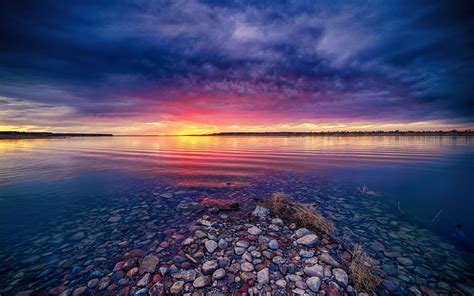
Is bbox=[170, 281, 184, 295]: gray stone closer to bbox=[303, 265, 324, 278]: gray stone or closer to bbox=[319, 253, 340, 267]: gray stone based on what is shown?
bbox=[303, 265, 324, 278]: gray stone

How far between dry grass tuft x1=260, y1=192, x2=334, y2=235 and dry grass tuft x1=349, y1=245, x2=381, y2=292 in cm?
135

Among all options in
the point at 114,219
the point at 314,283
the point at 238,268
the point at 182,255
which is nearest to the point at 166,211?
the point at 114,219

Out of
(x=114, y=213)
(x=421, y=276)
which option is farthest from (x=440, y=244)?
(x=114, y=213)

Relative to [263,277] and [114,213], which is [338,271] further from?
[114,213]

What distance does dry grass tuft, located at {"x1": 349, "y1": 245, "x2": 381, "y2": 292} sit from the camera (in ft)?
13.9

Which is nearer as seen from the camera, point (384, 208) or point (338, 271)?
point (338, 271)

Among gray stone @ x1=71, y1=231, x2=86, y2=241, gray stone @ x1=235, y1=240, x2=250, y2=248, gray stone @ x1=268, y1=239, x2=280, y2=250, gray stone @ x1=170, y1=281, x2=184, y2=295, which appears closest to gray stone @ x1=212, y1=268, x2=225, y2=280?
gray stone @ x1=170, y1=281, x2=184, y2=295

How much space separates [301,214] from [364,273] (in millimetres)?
2725

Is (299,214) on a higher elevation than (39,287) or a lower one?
higher

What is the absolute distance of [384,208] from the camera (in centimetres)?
909

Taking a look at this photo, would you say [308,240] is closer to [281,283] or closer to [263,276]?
[281,283]

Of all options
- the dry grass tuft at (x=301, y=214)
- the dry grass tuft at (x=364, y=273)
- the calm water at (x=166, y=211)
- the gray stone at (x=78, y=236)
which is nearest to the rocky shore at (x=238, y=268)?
the dry grass tuft at (x=364, y=273)

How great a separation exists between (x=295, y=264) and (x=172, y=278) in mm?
3037

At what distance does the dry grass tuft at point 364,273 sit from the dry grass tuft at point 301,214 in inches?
53.0
